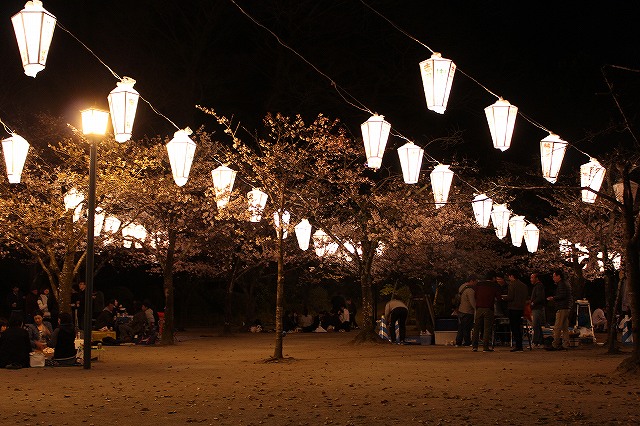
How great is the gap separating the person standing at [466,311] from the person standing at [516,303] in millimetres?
906

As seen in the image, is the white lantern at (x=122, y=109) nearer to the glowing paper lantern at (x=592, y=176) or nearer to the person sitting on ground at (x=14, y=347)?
the person sitting on ground at (x=14, y=347)

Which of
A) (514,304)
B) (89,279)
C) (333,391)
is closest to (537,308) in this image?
(514,304)

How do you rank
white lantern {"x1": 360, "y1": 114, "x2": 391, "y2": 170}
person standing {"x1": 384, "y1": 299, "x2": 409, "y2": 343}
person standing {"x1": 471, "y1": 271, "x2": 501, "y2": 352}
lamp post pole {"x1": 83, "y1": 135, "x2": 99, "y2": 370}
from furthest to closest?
person standing {"x1": 384, "y1": 299, "x2": 409, "y2": 343} → person standing {"x1": 471, "y1": 271, "x2": 501, "y2": 352} → white lantern {"x1": 360, "y1": 114, "x2": 391, "y2": 170} → lamp post pole {"x1": 83, "y1": 135, "x2": 99, "y2": 370}

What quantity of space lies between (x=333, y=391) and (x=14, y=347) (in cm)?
617

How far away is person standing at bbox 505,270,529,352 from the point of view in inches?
654

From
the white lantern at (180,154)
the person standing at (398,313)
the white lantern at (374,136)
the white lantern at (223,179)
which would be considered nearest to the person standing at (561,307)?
the person standing at (398,313)

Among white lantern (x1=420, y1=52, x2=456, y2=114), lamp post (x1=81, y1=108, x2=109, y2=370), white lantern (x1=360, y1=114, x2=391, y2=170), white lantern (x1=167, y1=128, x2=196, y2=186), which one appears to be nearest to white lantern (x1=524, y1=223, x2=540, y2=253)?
white lantern (x1=360, y1=114, x2=391, y2=170)

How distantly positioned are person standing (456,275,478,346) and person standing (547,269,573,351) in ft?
5.68

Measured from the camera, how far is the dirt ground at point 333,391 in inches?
320

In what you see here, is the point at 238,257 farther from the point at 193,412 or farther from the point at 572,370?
the point at 193,412

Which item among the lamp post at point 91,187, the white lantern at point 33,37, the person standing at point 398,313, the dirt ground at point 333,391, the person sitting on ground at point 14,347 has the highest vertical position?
the white lantern at point 33,37

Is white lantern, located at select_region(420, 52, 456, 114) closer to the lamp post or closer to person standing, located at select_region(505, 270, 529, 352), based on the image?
the lamp post

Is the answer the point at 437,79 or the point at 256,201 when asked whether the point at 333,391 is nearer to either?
the point at 437,79

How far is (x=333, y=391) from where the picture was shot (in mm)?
10383
